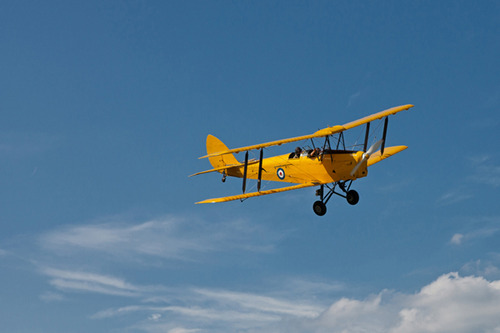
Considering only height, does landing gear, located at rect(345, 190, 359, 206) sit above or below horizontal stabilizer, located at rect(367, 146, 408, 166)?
below

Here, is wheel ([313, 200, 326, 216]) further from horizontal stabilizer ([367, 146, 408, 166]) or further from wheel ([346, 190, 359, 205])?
horizontal stabilizer ([367, 146, 408, 166])

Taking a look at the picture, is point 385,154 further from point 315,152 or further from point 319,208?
point 319,208

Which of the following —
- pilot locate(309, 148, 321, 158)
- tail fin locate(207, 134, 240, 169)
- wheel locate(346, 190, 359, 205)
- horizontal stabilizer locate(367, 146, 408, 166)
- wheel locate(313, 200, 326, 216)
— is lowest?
wheel locate(313, 200, 326, 216)

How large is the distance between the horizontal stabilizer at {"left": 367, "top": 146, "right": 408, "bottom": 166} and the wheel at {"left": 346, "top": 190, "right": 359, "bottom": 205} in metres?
2.95

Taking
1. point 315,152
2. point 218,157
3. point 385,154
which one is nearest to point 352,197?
point 315,152

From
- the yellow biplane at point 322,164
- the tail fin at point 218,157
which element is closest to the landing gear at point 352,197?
the yellow biplane at point 322,164

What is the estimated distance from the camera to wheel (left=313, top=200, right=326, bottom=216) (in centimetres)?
3709

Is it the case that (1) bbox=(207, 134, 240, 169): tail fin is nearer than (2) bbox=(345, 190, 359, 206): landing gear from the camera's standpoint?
No

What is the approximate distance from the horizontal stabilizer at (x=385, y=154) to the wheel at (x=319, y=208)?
13.5ft

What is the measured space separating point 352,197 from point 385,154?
4.60 m

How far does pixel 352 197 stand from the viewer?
37062 millimetres

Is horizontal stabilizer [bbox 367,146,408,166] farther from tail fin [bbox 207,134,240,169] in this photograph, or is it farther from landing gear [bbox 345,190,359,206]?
tail fin [bbox 207,134,240,169]

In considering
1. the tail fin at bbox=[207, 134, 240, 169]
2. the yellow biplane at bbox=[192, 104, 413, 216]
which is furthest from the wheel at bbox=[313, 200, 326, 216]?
the tail fin at bbox=[207, 134, 240, 169]

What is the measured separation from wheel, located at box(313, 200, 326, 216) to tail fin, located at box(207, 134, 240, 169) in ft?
30.6
